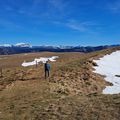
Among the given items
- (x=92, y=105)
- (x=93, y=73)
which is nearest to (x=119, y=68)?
(x=93, y=73)

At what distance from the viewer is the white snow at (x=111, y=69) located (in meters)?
37.3

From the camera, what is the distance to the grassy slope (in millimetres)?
21359

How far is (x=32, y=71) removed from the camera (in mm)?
45000

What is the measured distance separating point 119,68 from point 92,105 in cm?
2583

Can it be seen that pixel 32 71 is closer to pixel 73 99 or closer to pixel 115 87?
pixel 115 87

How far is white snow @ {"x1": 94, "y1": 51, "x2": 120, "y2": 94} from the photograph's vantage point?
1470 inches

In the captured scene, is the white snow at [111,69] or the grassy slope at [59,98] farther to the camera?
the white snow at [111,69]

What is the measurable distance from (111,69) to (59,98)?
21500 millimetres

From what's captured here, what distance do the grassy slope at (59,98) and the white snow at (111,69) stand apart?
1.37 m

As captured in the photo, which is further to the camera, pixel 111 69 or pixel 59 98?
pixel 111 69

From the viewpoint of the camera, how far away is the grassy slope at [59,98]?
21.4 meters

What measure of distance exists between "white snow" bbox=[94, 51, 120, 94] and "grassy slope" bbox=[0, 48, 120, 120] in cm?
137

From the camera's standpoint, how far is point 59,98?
87.0 ft

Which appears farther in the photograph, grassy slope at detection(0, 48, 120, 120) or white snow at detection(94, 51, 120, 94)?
white snow at detection(94, 51, 120, 94)
